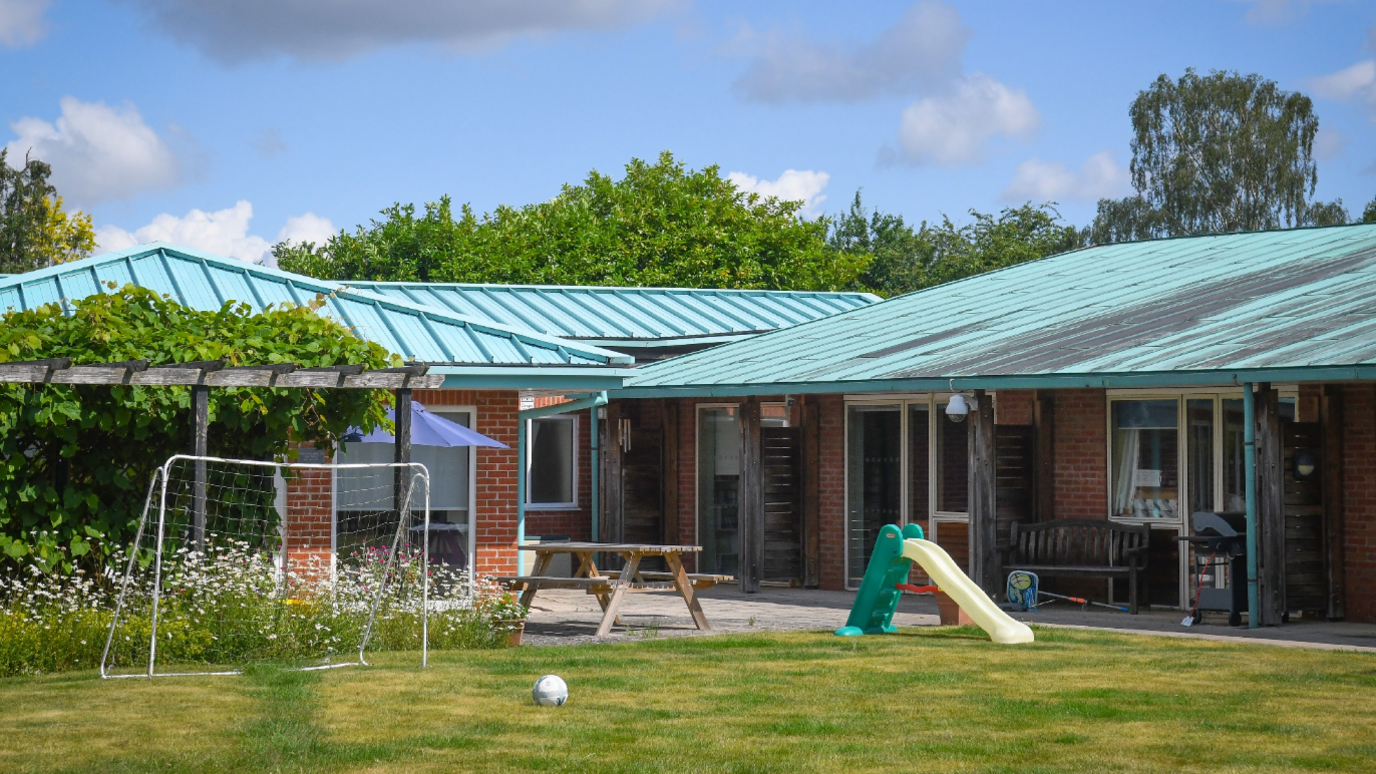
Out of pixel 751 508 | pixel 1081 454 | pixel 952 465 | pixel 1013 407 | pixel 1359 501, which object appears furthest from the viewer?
pixel 751 508

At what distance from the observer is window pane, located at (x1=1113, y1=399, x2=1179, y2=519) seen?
640 inches

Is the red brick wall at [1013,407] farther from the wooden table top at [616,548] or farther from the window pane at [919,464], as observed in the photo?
the wooden table top at [616,548]

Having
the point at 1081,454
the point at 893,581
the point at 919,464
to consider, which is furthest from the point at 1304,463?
the point at 919,464

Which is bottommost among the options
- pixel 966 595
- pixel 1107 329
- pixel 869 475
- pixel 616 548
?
pixel 966 595

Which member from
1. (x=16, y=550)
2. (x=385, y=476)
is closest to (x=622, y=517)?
(x=385, y=476)

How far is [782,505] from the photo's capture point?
63.6 ft

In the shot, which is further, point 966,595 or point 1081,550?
point 1081,550

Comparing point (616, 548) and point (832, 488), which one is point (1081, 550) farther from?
point (616, 548)

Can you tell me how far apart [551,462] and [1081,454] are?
789cm

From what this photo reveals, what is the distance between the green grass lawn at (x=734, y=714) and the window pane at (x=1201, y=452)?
13.3ft

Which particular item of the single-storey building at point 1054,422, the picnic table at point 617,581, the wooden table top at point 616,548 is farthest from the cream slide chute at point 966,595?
the single-storey building at point 1054,422

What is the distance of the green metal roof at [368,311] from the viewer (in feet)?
50.4

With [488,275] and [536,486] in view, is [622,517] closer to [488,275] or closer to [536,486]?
[536,486]

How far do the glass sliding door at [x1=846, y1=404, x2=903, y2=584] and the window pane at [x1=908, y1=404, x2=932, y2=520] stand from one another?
20 cm
